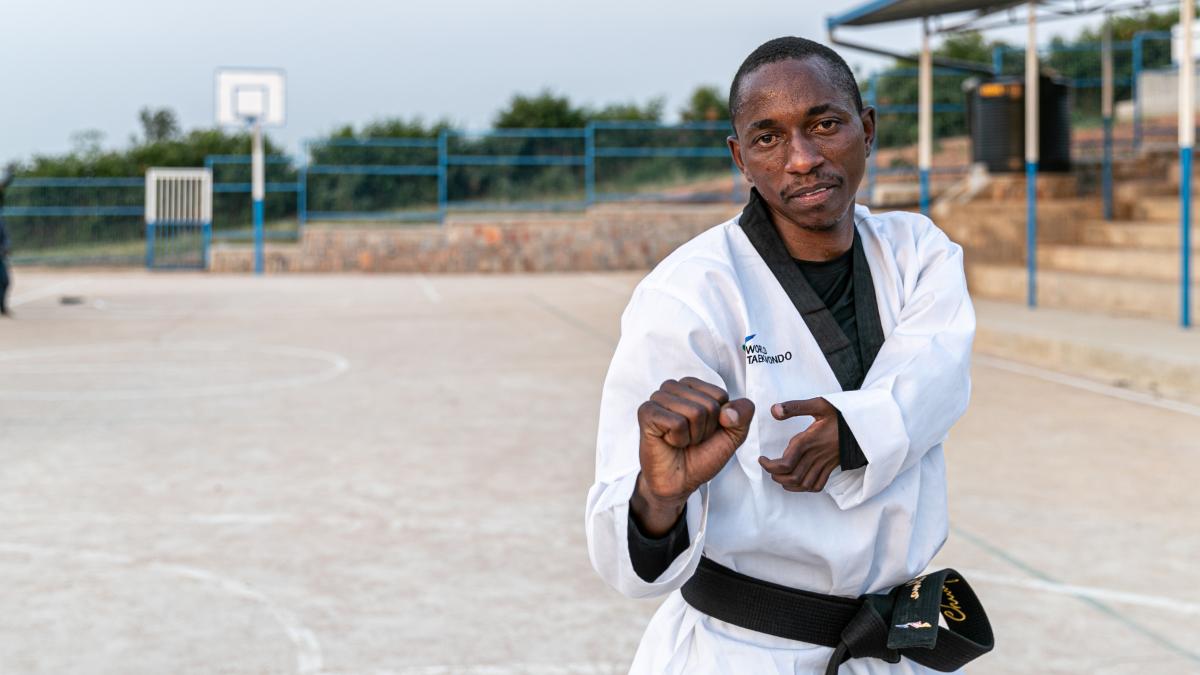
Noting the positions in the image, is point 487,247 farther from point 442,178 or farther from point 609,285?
point 609,285

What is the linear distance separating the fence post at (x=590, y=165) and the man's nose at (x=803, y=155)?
85.4 ft

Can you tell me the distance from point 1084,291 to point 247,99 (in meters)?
19.9

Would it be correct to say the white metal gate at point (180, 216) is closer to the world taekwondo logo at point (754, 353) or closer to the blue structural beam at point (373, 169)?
the blue structural beam at point (373, 169)

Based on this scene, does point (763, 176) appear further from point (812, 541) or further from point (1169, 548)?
point (1169, 548)

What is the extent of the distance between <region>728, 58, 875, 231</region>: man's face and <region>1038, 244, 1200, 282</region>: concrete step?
1122 centimetres

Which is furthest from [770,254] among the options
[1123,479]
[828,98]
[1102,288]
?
[1102,288]

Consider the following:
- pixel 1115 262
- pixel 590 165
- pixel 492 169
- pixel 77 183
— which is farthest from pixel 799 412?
pixel 77 183

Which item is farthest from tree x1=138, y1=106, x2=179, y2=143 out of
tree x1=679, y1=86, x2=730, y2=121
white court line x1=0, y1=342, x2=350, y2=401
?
white court line x1=0, y1=342, x2=350, y2=401

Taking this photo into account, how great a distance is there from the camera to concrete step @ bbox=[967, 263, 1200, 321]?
38.2 feet

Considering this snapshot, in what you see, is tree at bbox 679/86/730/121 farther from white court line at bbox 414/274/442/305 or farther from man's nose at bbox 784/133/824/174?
man's nose at bbox 784/133/824/174

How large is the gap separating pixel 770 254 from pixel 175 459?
5.84 metres

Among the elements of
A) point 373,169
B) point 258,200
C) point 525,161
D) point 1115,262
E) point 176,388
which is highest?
point 525,161

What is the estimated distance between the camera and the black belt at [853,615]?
6.02 ft

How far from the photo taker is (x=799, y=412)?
5.59ft
